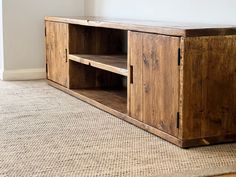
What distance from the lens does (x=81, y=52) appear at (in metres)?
3.16

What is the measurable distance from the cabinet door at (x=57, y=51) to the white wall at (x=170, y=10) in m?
0.44

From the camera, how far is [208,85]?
1964 mm

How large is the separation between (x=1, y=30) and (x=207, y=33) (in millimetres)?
2076

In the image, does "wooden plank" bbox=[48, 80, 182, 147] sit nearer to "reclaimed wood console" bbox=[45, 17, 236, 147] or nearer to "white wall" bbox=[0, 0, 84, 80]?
"reclaimed wood console" bbox=[45, 17, 236, 147]

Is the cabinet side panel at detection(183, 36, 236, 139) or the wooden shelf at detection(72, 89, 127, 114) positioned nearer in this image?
the cabinet side panel at detection(183, 36, 236, 139)

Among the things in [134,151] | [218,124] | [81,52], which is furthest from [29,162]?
[81,52]

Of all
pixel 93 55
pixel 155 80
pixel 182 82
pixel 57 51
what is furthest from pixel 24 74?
pixel 182 82

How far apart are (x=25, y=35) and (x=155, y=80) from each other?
1.81 meters

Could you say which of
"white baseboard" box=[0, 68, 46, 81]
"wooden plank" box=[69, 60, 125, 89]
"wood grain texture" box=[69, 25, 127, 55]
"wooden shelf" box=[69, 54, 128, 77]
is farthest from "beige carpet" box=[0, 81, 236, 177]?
"white baseboard" box=[0, 68, 46, 81]

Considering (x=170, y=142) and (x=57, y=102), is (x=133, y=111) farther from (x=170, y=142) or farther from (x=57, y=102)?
(x=57, y=102)

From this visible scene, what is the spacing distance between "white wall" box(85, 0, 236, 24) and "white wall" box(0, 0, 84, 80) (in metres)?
0.37

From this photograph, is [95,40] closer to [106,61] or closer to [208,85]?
[106,61]

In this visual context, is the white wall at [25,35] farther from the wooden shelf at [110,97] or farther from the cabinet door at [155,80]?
Result: the cabinet door at [155,80]

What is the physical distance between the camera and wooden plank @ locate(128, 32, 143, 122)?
7.27 feet
